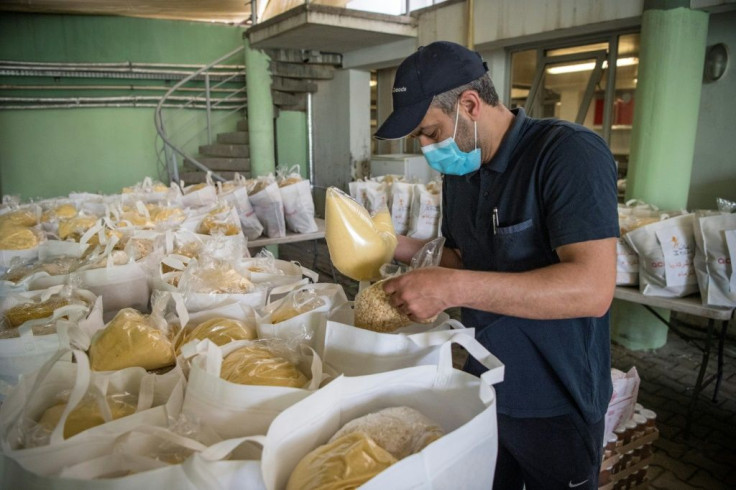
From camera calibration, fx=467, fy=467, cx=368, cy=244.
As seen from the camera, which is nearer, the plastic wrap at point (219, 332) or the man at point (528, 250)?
the man at point (528, 250)

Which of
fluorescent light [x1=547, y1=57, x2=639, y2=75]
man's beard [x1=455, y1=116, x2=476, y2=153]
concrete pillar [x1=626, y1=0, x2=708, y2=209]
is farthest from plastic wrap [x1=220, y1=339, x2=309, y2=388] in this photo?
fluorescent light [x1=547, y1=57, x2=639, y2=75]

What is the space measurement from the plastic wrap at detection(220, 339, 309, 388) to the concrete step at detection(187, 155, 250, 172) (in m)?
6.10

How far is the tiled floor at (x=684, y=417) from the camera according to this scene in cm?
A: 219

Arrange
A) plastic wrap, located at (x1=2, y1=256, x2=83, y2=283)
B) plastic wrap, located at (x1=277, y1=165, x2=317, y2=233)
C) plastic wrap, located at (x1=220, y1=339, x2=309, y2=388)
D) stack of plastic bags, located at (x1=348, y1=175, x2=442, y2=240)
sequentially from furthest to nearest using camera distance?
stack of plastic bags, located at (x1=348, y1=175, x2=442, y2=240) → plastic wrap, located at (x1=277, y1=165, x2=317, y2=233) → plastic wrap, located at (x1=2, y1=256, x2=83, y2=283) → plastic wrap, located at (x1=220, y1=339, x2=309, y2=388)

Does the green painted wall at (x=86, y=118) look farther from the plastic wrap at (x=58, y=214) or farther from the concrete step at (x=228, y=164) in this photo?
the plastic wrap at (x=58, y=214)

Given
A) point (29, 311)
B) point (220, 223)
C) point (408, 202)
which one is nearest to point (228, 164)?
point (408, 202)

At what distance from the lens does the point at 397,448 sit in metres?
0.71

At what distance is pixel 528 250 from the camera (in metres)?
1.13

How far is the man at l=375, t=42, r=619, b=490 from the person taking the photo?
3.15 ft

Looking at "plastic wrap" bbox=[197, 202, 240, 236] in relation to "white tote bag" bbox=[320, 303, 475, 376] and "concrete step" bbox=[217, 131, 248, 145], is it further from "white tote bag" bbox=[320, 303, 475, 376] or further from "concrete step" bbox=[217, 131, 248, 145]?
"concrete step" bbox=[217, 131, 248, 145]

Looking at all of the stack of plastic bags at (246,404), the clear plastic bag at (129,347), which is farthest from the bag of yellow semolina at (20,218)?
the clear plastic bag at (129,347)

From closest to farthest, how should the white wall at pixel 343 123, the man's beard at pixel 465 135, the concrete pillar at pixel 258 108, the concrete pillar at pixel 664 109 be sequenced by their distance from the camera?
the man's beard at pixel 465 135, the concrete pillar at pixel 664 109, the concrete pillar at pixel 258 108, the white wall at pixel 343 123

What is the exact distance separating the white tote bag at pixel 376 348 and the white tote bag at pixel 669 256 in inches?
80.8

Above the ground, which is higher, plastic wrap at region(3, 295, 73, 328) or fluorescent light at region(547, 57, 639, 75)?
fluorescent light at region(547, 57, 639, 75)
